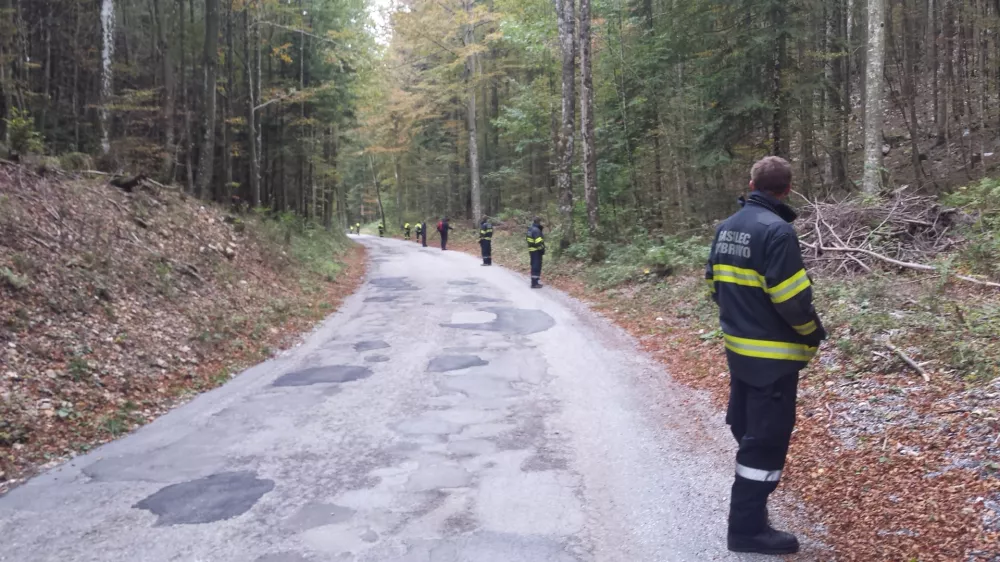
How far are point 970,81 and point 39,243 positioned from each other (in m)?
24.5

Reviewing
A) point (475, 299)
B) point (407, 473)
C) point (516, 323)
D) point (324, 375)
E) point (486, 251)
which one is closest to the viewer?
point (407, 473)

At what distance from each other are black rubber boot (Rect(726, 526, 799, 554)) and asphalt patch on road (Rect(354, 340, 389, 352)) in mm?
6564

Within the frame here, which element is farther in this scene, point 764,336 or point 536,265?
point 536,265

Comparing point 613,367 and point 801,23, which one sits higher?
point 801,23

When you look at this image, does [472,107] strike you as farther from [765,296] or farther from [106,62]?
[765,296]

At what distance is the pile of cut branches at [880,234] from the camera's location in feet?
29.9

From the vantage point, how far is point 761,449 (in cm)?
353

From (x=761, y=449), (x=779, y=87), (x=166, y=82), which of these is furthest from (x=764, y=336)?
(x=166, y=82)

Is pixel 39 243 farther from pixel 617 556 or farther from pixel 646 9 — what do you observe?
pixel 646 9

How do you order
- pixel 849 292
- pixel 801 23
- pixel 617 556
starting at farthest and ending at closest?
pixel 801 23, pixel 849 292, pixel 617 556

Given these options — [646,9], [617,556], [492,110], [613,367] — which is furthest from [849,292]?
[492,110]

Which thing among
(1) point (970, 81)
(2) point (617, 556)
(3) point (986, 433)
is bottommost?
(2) point (617, 556)

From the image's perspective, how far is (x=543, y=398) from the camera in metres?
6.71

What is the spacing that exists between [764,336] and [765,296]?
0.22 m
